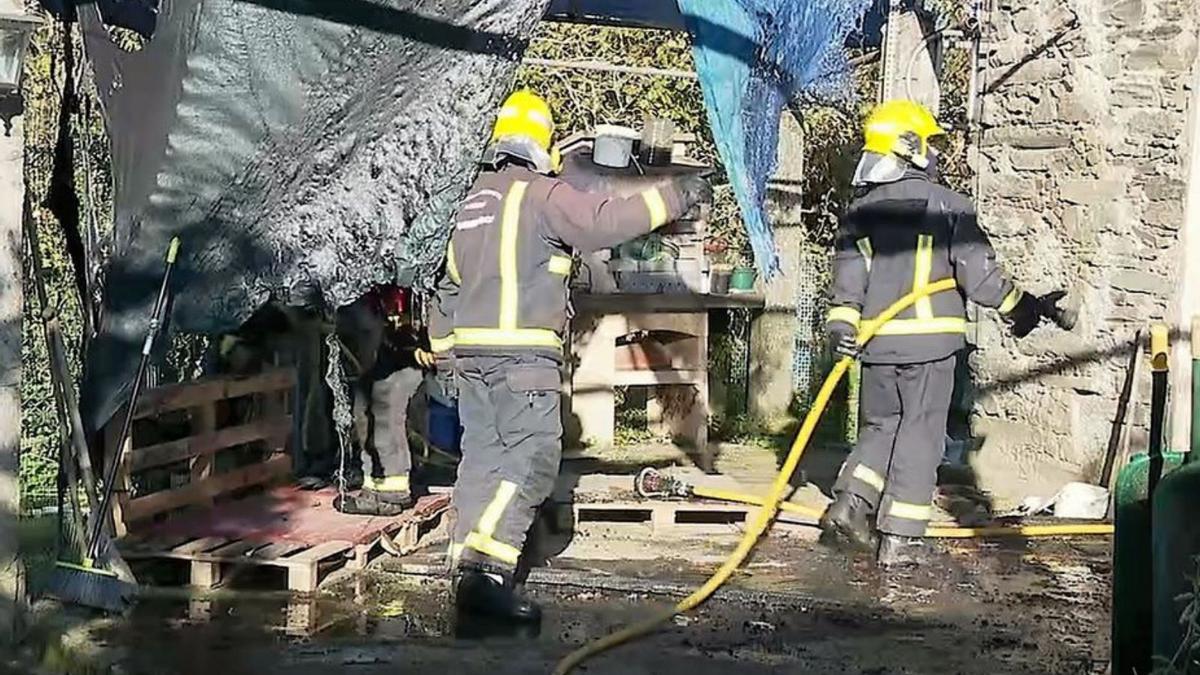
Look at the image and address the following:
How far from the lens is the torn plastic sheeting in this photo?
5988mm

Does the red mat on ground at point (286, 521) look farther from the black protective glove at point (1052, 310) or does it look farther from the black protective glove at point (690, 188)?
the black protective glove at point (1052, 310)

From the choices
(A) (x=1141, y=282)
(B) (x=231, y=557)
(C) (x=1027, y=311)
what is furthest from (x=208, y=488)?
(A) (x=1141, y=282)

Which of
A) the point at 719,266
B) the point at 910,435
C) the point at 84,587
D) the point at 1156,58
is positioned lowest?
the point at 84,587

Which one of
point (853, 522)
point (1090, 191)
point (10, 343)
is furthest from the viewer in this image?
point (1090, 191)

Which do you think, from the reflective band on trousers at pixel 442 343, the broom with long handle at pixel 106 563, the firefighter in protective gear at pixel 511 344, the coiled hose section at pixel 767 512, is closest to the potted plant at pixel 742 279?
the coiled hose section at pixel 767 512

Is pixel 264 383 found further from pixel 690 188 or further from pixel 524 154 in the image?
pixel 690 188

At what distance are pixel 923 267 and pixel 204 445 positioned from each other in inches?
122

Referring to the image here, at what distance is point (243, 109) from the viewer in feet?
17.0

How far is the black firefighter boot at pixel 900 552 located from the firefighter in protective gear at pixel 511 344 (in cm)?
166

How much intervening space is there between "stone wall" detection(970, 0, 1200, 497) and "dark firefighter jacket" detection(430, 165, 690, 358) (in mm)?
3476

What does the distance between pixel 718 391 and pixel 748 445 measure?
1.17 m

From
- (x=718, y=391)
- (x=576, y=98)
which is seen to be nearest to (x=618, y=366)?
(x=718, y=391)

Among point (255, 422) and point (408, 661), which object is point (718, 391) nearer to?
point (255, 422)

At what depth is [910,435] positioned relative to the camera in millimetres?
6445
